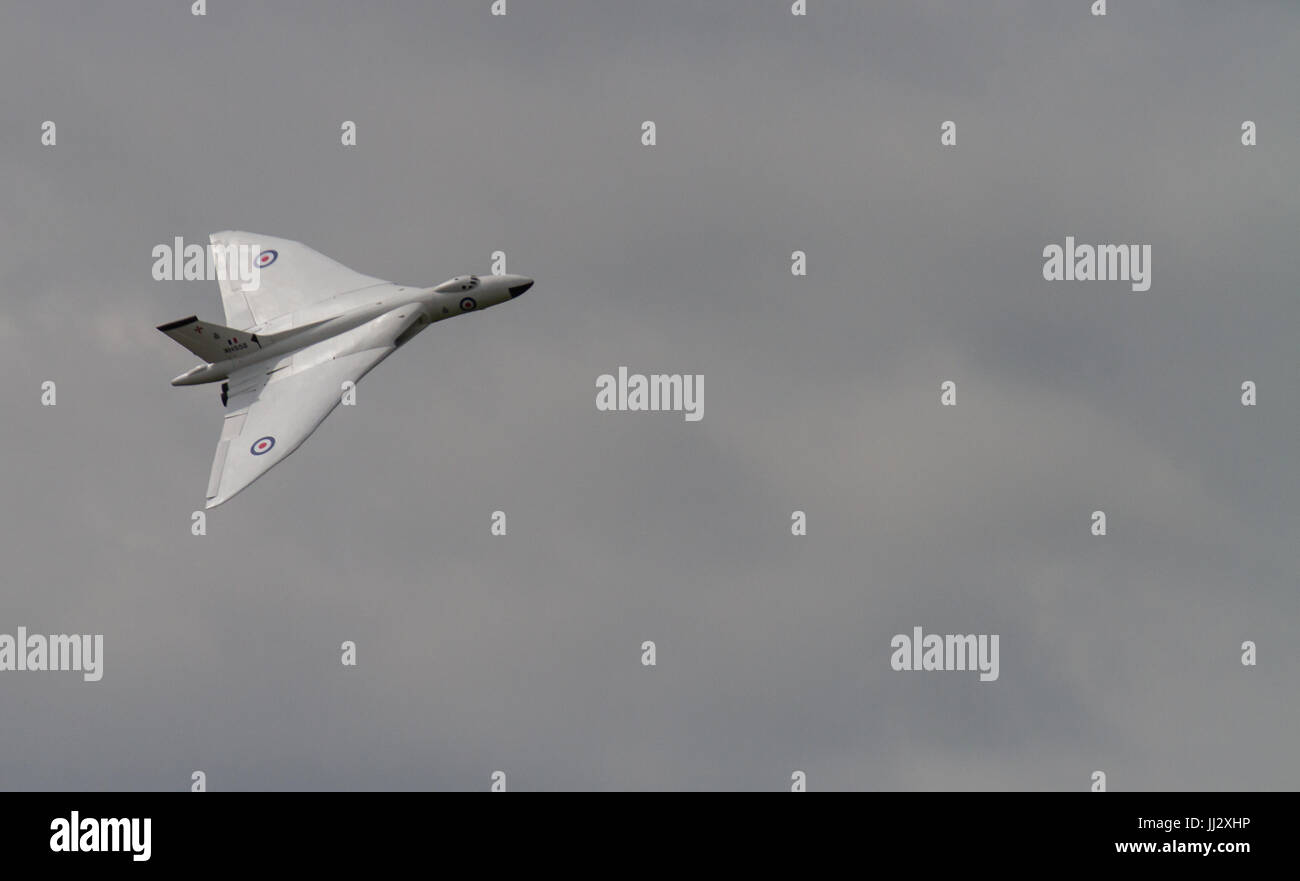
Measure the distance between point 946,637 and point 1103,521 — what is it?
10.2 meters

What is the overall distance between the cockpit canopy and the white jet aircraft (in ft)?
0.17

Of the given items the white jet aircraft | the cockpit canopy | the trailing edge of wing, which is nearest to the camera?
the trailing edge of wing

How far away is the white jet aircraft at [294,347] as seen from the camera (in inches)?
3691

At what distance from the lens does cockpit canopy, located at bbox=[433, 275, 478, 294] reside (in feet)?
330

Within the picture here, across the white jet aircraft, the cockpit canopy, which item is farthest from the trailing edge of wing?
the cockpit canopy

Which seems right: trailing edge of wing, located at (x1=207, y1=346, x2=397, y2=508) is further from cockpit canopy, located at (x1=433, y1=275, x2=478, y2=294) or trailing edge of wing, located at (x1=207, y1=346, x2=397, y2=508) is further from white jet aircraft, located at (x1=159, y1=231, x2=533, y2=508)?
cockpit canopy, located at (x1=433, y1=275, x2=478, y2=294)

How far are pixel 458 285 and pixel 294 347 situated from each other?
884cm

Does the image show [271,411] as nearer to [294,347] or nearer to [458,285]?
[294,347]

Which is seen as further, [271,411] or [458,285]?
[458,285]

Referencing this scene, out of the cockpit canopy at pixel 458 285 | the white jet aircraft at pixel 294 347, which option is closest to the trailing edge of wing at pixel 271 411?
the white jet aircraft at pixel 294 347

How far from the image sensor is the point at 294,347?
9906 cm

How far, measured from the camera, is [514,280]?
334 feet

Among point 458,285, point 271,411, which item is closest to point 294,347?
point 271,411
